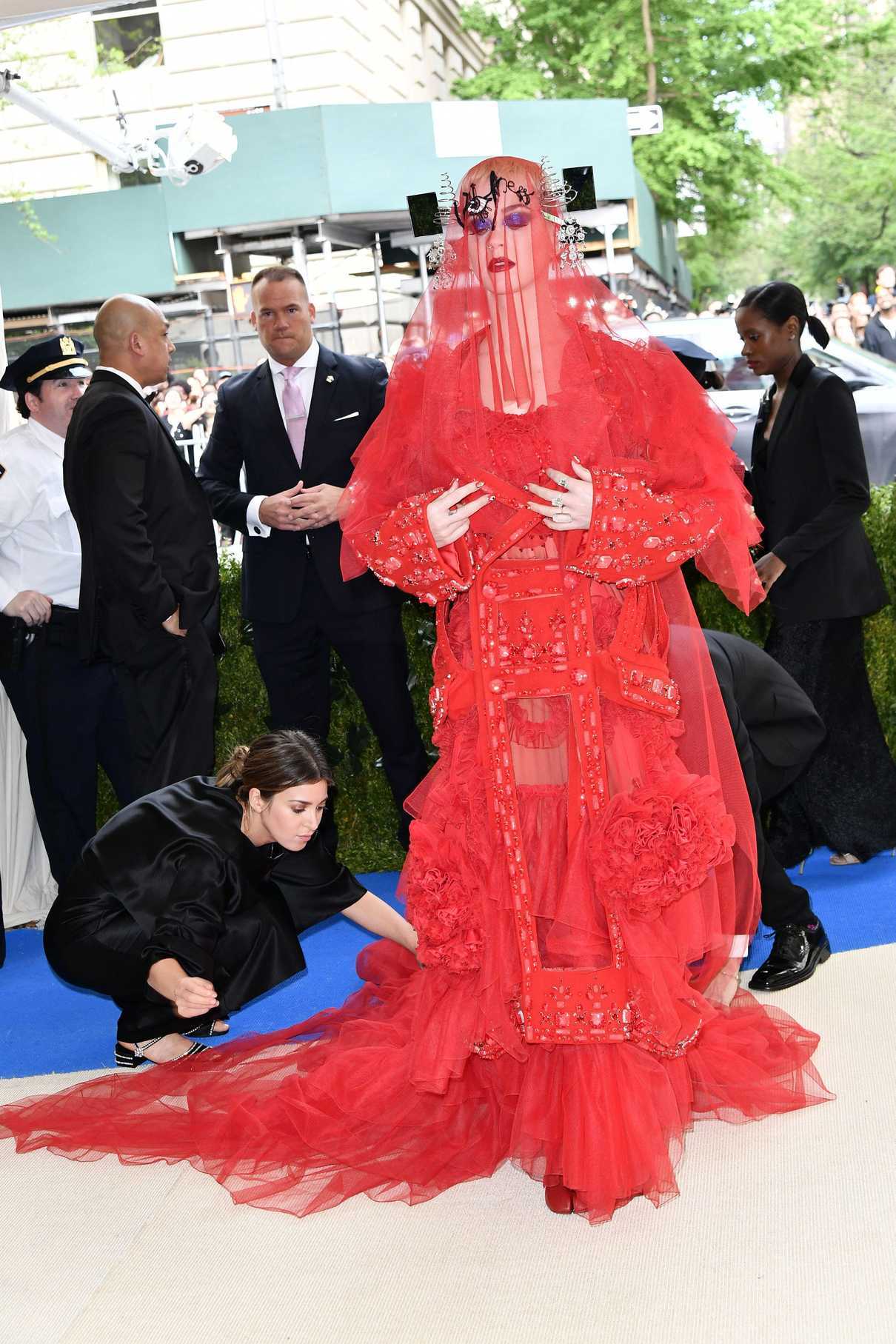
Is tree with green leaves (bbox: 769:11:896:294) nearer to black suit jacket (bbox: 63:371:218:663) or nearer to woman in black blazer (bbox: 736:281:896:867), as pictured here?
woman in black blazer (bbox: 736:281:896:867)

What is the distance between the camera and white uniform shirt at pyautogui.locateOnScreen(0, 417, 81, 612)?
425 cm

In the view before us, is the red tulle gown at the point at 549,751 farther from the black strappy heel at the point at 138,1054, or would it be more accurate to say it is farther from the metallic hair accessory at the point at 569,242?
the black strappy heel at the point at 138,1054

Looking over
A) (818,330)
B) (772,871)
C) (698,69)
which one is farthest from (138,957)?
(698,69)

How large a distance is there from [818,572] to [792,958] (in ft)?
3.99

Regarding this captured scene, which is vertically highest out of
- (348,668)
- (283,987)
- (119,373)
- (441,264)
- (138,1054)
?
(441,264)

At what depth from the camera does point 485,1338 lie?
6.93 ft

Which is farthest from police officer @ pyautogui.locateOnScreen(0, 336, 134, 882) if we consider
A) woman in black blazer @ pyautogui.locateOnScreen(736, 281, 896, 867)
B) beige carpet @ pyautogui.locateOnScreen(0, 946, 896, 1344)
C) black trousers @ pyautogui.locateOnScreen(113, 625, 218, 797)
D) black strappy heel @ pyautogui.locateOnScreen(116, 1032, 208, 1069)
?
woman in black blazer @ pyautogui.locateOnScreen(736, 281, 896, 867)

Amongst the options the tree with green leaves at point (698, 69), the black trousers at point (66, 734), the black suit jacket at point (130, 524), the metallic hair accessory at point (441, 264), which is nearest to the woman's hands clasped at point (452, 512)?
the metallic hair accessory at point (441, 264)

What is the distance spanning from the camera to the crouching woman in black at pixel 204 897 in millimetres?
3117

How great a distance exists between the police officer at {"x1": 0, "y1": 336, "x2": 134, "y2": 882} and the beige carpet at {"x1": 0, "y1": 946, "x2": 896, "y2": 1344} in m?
1.72

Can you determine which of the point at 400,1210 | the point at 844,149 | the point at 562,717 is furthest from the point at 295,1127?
the point at 844,149

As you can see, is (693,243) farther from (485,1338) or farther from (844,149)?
(485,1338)

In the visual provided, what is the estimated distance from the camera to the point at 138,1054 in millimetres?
3311

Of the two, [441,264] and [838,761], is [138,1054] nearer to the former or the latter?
[441,264]
